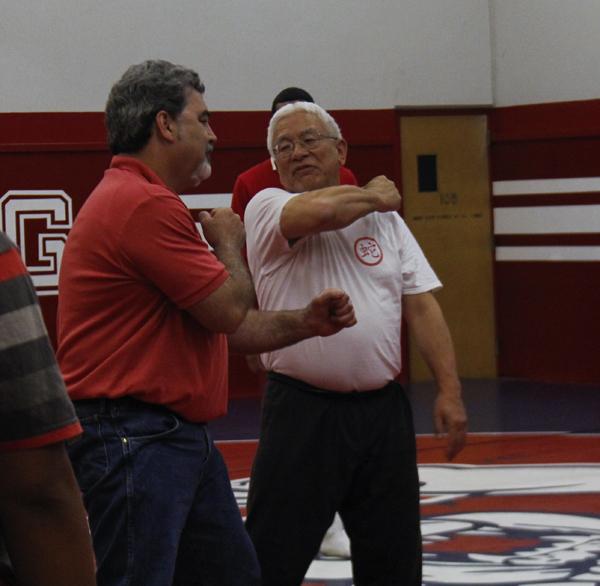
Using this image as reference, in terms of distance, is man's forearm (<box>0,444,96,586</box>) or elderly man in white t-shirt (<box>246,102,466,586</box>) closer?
man's forearm (<box>0,444,96,586</box>)

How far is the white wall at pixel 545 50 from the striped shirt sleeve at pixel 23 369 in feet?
31.0

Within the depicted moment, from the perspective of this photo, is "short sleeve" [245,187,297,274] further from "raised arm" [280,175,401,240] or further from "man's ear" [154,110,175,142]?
"man's ear" [154,110,175,142]

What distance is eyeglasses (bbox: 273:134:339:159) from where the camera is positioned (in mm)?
4191

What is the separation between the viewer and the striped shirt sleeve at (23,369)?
1849mm

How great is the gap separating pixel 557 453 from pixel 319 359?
14.6 ft

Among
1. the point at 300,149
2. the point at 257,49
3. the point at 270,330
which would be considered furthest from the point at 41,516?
the point at 257,49

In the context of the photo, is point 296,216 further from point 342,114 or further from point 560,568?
point 342,114

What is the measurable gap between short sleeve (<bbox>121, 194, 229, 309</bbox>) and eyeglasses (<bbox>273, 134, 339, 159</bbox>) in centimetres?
89

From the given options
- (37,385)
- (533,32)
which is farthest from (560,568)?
(533,32)

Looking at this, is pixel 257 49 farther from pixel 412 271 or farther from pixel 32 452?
pixel 32 452

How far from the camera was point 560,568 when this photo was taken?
5.57 m

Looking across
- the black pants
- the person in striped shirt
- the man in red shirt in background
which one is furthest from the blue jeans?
the man in red shirt in background

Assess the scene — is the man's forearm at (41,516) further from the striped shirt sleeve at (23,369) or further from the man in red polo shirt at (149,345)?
the man in red polo shirt at (149,345)

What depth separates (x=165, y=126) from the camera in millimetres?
3516
